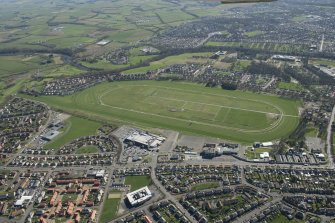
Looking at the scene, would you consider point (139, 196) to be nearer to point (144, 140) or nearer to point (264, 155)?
point (144, 140)

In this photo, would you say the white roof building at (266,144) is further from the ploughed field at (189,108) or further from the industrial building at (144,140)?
the industrial building at (144,140)

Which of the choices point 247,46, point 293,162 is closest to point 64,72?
point 247,46

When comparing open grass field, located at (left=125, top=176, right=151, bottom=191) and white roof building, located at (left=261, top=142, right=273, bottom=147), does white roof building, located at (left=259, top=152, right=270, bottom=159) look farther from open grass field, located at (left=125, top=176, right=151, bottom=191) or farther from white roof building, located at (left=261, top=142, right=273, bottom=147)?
open grass field, located at (left=125, top=176, right=151, bottom=191)

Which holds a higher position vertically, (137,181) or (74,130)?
(137,181)

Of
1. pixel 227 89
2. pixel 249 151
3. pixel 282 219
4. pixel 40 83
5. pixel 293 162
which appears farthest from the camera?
pixel 40 83

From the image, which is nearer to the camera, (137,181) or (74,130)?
(137,181)

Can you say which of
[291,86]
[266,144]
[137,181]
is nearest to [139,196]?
[137,181]

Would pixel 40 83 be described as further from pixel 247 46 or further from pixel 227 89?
pixel 247 46
